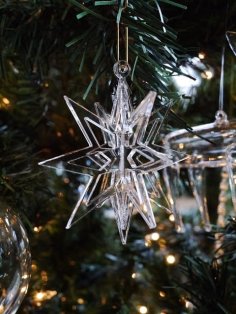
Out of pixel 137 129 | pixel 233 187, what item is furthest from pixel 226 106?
pixel 137 129

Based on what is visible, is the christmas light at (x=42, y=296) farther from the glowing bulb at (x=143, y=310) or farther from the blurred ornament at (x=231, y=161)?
the blurred ornament at (x=231, y=161)

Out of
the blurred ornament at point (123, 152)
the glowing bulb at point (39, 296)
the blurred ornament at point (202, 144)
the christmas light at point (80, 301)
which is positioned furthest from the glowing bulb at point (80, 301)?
the blurred ornament at point (123, 152)

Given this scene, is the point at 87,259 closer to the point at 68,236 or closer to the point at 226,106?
the point at 68,236

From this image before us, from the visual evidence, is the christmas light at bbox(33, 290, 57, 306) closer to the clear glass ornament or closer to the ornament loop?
the clear glass ornament

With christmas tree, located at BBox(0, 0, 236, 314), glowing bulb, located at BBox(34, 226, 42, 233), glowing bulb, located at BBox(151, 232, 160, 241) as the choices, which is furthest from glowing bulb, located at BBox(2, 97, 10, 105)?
glowing bulb, located at BBox(151, 232, 160, 241)

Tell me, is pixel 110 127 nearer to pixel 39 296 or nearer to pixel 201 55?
pixel 201 55

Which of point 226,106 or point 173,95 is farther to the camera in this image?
point 226,106

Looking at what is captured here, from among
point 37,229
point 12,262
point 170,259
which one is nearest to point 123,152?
point 12,262
